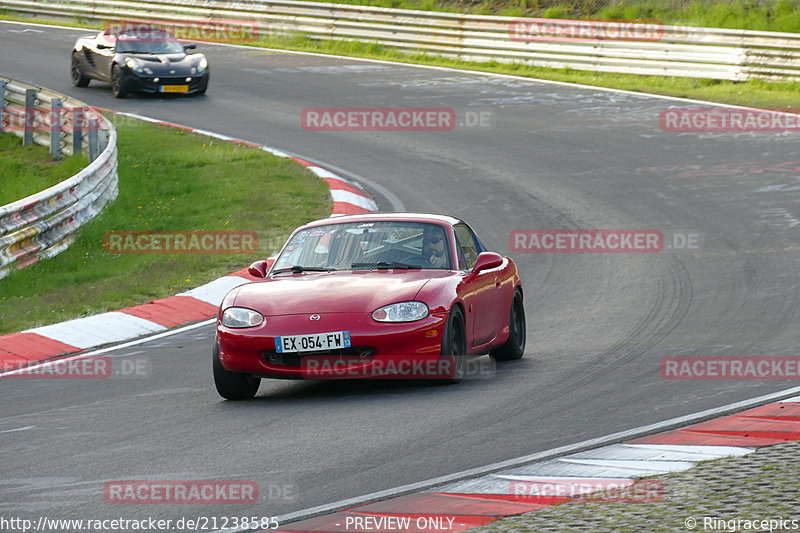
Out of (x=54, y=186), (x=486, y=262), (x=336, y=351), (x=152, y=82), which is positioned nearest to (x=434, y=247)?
(x=486, y=262)

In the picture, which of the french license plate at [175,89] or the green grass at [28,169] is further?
the french license plate at [175,89]

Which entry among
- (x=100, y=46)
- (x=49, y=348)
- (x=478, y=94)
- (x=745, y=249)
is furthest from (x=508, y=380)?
(x=100, y=46)

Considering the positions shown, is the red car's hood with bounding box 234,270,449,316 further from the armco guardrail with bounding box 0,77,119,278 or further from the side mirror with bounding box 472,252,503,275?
the armco guardrail with bounding box 0,77,119,278

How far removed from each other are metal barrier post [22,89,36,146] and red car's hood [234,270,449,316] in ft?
43.1

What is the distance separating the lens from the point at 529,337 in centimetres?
1070

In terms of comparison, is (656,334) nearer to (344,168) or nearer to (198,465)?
(198,465)

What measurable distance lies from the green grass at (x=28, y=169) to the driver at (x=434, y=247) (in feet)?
31.0

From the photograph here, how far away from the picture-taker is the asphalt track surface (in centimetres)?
654

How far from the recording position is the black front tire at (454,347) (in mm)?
8438

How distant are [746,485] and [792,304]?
5734mm

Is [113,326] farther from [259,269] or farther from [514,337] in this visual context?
[514,337]
